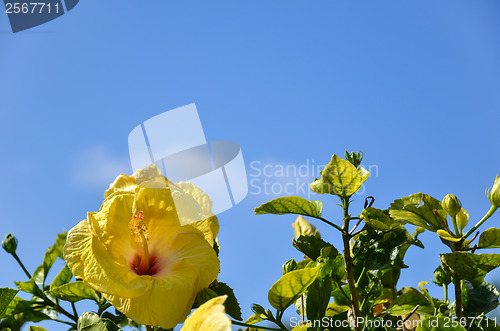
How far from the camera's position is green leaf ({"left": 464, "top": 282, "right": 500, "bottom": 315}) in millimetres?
1325

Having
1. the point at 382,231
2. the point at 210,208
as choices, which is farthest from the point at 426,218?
the point at 210,208

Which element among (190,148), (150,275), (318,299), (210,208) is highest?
(190,148)

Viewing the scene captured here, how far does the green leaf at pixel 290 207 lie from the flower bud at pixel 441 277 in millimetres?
407

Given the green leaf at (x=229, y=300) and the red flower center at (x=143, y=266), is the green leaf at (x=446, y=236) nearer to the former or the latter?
the green leaf at (x=229, y=300)

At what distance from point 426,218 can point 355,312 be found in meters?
0.29

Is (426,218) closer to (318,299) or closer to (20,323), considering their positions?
(318,299)

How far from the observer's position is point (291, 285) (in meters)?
1.15

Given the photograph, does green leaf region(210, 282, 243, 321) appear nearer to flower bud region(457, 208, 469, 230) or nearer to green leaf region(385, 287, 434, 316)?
green leaf region(385, 287, 434, 316)

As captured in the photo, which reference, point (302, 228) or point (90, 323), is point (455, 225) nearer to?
point (302, 228)

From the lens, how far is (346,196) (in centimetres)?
134

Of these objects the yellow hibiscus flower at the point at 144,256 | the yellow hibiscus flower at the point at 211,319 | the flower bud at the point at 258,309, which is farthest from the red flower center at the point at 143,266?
the yellow hibiscus flower at the point at 211,319

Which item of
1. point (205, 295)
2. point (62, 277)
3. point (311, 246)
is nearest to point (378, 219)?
point (311, 246)

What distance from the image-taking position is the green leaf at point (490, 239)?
1.22 m

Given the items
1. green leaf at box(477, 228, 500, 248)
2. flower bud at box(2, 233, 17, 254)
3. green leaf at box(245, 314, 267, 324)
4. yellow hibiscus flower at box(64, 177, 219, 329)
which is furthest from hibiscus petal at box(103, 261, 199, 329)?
flower bud at box(2, 233, 17, 254)
